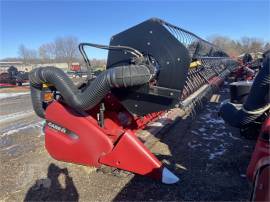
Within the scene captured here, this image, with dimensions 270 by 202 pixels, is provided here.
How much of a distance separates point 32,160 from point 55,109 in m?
1.10

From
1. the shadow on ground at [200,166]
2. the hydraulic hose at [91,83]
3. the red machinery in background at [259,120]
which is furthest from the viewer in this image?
the shadow on ground at [200,166]

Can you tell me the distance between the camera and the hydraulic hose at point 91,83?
3.20 m

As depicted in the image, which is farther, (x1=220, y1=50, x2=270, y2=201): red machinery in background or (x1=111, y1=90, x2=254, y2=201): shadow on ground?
(x1=111, y1=90, x2=254, y2=201): shadow on ground

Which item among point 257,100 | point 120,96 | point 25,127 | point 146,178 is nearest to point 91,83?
point 120,96

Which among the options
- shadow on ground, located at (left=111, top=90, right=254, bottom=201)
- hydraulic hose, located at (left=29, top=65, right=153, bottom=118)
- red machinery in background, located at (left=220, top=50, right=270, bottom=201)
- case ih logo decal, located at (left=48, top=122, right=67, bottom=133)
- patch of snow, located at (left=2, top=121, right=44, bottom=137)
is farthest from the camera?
patch of snow, located at (left=2, top=121, right=44, bottom=137)

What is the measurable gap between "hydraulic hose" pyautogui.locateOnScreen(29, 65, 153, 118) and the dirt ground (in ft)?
2.93

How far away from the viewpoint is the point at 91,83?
3.46 meters

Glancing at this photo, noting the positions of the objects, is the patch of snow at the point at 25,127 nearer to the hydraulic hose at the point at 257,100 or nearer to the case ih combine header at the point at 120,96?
the case ih combine header at the point at 120,96

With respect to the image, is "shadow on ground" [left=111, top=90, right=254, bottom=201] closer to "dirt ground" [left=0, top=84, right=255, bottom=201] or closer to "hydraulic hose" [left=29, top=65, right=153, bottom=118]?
"dirt ground" [left=0, top=84, right=255, bottom=201]

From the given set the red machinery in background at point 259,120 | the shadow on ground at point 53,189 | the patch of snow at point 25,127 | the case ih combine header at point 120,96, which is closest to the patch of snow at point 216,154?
the case ih combine header at point 120,96

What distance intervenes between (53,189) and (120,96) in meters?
1.36

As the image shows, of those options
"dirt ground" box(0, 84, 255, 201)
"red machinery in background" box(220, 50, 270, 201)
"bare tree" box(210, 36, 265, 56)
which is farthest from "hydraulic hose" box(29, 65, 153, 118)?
"bare tree" box(210, 36, 265, 56)

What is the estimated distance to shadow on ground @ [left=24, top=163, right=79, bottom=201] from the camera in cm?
337

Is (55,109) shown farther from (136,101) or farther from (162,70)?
(162,70)
